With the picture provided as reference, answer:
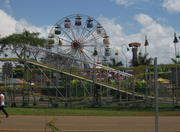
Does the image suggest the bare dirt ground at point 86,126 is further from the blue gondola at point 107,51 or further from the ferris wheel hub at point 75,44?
the blue gondola at point 107,51

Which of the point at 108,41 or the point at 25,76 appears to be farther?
the point at 108,41

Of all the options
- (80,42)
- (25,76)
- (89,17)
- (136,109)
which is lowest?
(136,109)

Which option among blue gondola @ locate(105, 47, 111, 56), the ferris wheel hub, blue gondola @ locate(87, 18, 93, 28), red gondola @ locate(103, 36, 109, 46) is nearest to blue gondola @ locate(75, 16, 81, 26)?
blue gondola @ locate(87, 18, 93, 28)

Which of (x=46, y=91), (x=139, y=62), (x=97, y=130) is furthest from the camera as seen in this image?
(x=139, y=62)

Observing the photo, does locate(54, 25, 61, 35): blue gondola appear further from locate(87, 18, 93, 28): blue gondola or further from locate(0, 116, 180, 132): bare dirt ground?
locate(0, 116, 180, 132): bare dirt ground

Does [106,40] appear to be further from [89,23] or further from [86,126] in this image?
[86,126]

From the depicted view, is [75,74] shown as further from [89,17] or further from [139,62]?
[139,62]

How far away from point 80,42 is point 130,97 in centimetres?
2143

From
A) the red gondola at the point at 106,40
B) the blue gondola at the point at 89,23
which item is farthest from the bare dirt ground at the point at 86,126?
the red gondola at the point at 106,40

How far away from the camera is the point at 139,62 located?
213 ft

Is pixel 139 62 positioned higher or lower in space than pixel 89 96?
higher

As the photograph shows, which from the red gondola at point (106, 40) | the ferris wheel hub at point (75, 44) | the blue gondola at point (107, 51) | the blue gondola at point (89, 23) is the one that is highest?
the blue gondola at point (89, 23)

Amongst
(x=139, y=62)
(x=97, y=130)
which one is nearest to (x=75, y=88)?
(x=97, y=130)

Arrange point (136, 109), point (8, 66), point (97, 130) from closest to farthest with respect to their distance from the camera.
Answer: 1. point (97, 130)
2. point (136, 109)
3. point (8, 66)
